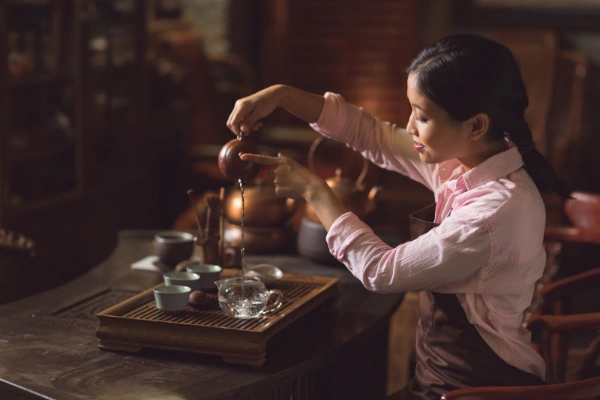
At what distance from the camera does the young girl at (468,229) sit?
187 centimetres

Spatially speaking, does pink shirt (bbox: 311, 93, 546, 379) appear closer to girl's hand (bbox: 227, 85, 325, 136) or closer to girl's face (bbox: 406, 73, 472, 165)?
girl's face (bbox: 406, 73, 472, 165)

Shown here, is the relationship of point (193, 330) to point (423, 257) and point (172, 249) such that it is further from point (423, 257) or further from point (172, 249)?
point (172, 249)

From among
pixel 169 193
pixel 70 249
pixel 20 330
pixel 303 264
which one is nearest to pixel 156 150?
pixel 169 193

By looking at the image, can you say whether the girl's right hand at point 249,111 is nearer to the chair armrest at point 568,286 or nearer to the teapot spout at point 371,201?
the teapot spout at point 371,201

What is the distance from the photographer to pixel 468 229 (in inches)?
72.5

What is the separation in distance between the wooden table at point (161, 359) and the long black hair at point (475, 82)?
0.62m

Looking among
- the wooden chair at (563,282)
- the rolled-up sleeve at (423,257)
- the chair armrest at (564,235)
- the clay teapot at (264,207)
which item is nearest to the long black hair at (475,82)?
the rolled-up sleeve at (423,257)

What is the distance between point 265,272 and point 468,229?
74 cm

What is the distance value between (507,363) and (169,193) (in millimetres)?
4251

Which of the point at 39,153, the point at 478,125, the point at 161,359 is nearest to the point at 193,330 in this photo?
the point at 161,359

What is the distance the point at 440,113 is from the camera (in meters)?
1.91

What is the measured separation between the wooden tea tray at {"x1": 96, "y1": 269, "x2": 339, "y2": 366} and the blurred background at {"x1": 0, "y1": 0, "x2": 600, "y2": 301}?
112 cm

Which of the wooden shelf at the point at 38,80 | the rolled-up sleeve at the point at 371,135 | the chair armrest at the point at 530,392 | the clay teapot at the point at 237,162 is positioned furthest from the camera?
the wooden shelf at the point at 38,80

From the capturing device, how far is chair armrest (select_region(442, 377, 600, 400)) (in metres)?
1.71
